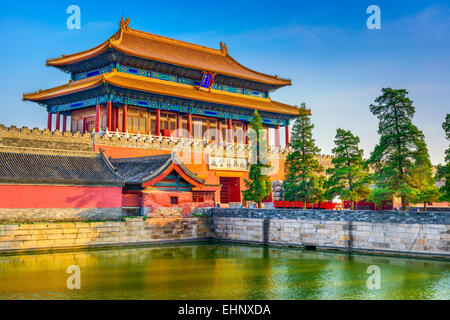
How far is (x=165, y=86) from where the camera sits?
40.2m

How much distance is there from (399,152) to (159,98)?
20994 mm

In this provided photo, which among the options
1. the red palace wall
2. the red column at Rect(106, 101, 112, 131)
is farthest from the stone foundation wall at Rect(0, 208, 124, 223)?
the red column at Rect(106, 101, 112, 131)

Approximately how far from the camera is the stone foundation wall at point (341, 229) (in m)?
21.1

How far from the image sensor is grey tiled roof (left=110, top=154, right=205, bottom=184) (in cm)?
2762

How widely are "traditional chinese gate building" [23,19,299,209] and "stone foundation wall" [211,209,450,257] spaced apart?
23.0 ft

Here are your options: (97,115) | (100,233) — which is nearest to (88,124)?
(97,115)

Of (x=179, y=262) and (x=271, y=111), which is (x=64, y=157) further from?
(x=271, y=111)

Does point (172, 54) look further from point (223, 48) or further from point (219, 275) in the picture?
point (219, 275)

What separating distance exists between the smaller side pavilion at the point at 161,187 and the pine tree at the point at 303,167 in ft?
16.7

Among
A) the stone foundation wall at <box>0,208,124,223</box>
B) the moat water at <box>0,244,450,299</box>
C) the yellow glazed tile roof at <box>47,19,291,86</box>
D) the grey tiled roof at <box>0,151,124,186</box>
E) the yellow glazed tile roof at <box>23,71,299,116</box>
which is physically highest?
the yellow glazed tile roof at <box>47,19,291,86</box>

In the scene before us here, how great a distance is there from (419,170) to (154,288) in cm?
1458

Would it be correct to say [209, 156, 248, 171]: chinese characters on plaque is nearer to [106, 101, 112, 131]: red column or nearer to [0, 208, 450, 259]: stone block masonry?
[106, 101, 112, 131]: red column

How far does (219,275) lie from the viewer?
1809 centimetres

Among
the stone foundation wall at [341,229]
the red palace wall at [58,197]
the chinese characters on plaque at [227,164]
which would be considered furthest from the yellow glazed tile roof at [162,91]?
the stone foundation wall at [341,229]
